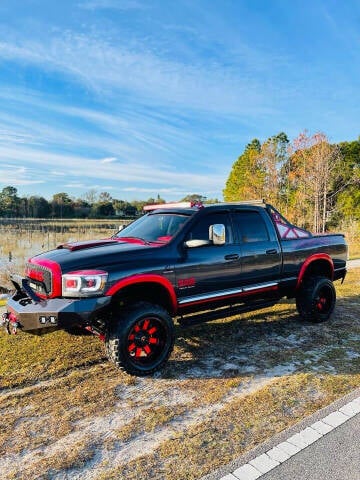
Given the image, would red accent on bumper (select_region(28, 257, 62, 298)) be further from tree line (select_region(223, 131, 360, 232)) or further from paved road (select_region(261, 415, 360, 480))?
tree line (select_region(223, 131, 360, 232))

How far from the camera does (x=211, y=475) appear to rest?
8.28ft

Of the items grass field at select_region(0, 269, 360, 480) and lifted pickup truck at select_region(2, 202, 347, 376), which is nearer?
grass field at select_region(0, 269, 360, 480)

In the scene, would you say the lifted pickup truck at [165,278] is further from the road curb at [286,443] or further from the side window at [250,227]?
the road curb at [286,443]

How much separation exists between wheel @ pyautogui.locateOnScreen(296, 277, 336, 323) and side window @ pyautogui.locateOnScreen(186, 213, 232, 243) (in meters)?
1.84

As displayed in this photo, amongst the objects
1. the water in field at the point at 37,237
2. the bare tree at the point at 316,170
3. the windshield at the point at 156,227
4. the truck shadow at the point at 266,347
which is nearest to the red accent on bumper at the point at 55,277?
the windshield at the point at 156,227

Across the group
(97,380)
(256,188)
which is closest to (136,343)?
(97,380)

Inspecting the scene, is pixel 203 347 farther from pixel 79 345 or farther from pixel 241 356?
pixel 79 345

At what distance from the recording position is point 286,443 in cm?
289

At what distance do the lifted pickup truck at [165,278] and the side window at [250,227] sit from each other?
2 cm

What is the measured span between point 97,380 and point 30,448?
119 centimetres

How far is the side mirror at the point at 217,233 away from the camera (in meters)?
4.70

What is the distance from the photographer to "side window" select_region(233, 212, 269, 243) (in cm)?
534

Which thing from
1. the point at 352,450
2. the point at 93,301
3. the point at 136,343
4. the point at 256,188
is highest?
the point at 256,188

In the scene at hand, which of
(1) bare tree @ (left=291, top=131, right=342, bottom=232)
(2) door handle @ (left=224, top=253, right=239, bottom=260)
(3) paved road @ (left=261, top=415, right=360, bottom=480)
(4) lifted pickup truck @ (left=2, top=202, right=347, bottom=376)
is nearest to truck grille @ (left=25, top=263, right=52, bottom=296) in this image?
(4) lifted pickup truck @ (left=2, top=202, right=347, bottom=376)
